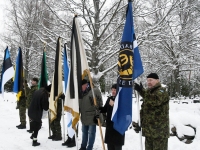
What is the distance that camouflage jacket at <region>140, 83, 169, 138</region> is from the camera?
4.61m

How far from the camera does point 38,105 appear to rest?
724cm

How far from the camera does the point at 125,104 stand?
4.62m

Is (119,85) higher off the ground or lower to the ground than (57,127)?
higher

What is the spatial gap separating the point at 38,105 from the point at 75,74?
7.60 ft

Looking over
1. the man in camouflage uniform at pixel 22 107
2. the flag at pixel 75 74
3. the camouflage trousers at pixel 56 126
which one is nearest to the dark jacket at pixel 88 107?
the flag at pixel 75 74

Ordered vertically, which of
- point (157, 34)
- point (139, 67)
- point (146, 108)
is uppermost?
point (157, 34)

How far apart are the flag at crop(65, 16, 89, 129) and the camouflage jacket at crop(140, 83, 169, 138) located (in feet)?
5.17

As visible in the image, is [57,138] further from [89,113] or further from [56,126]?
[89,113]

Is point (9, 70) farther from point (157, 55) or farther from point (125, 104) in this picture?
point (157, 55)

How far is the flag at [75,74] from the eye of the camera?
5.46 m

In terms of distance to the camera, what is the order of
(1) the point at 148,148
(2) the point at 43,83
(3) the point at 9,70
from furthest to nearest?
1. (3) the point at 9,70
2. (2) the point at 43,83
3. (1) the point at 148,148

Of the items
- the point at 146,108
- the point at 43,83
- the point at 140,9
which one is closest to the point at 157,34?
the point at 140,9

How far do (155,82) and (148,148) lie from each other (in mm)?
1379

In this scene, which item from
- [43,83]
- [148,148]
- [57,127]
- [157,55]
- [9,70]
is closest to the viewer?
[148,148]
